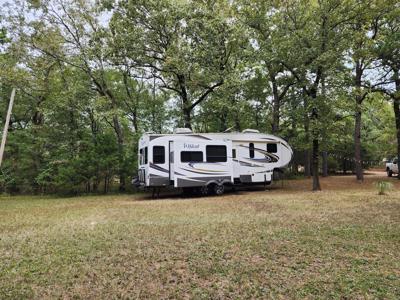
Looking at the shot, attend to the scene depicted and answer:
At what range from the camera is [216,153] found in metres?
13.0

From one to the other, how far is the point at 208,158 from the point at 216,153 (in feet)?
1.53

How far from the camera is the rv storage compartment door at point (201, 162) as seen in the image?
12.3m

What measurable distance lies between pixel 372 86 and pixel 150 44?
1310cm

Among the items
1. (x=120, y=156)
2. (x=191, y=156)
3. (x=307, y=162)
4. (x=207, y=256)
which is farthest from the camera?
(x=307, y=162)

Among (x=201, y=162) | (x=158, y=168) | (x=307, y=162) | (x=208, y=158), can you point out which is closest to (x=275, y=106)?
(x=208, y=158)

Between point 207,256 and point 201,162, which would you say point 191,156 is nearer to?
point 201,162

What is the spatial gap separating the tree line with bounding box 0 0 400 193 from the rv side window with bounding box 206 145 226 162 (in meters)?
2.44

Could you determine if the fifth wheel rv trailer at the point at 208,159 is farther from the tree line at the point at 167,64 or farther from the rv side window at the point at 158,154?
the tree line at the point at 167,64

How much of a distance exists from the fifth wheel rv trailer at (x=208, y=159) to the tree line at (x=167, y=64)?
191cm

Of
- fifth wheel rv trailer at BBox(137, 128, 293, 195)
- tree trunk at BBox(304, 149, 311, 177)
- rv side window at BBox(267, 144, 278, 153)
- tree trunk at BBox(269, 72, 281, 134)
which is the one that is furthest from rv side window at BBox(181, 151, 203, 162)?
tree trunk at BBox(304, 149, 311, 177)

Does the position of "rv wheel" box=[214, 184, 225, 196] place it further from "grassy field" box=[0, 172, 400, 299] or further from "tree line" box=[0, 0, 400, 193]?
"grassy field" box=[0, 172, 400, 299]

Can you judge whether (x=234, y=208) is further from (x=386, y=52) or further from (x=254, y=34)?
(x=386, y=52)

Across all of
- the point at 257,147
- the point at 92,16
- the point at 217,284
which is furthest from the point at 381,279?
the point at 92,16

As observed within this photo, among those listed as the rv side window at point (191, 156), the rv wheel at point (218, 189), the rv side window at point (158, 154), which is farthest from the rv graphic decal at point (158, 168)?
the rv wheel at point (218, 189)
